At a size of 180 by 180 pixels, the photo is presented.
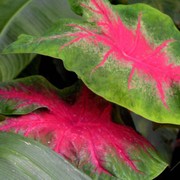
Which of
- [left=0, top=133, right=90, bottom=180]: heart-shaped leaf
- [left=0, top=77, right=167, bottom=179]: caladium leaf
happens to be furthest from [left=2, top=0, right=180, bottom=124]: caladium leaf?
Result: [left=0, top=133, right=90, bottom=180]: heart-shaped leaf

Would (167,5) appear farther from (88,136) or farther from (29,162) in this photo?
(29,162)

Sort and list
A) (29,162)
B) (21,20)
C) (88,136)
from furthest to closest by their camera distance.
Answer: (21,20) < (88,136) < (29,162)

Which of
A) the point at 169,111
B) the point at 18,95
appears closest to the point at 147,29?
the point at 169,111

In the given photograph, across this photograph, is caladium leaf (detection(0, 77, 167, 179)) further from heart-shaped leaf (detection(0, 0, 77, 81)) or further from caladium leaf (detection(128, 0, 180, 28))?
caladium leaf (detection(128, 0, 180, 28))

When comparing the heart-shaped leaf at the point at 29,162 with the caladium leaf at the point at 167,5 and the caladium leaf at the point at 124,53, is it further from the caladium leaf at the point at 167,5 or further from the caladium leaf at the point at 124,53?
the caladium leaf at the point at 167,5

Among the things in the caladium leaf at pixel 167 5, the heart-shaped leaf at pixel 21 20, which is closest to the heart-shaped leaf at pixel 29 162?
the heart-shaped leaf at pixel 21 20

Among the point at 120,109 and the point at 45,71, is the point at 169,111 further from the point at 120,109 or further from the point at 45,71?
the point at 45,71

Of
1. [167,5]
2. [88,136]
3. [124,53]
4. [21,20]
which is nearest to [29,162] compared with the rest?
[88,136]
